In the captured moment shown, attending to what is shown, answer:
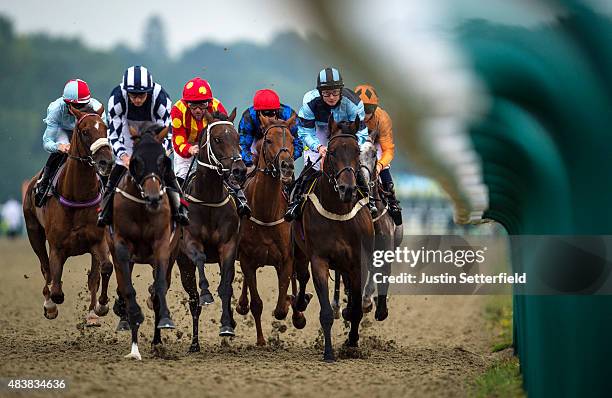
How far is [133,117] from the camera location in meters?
9.95

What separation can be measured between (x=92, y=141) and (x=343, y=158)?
2316mm

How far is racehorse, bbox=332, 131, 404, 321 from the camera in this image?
1027 centimetres

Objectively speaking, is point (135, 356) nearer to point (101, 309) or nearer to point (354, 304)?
point (354, 304)

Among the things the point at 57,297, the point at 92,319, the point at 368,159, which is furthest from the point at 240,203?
the point at 92,319

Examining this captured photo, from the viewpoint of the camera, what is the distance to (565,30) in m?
4.27

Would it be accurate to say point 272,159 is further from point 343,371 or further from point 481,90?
point 481,90

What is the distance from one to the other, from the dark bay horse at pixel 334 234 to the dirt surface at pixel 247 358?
472mm

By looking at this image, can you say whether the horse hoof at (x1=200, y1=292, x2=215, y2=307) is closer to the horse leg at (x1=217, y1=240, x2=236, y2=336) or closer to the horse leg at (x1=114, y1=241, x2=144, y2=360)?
the horse leg at (x1=217, y1=240, x2=236, y2=336)

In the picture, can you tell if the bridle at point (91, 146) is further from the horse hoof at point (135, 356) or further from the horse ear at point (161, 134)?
the horse hoof at point (135, 356)

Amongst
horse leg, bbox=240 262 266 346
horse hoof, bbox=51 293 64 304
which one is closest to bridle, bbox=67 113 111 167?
horse hoof, bbox=51 293 64 304

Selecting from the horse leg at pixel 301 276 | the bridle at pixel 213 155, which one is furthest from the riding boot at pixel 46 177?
the horse leg at pixel 301 276

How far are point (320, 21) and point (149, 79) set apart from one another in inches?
277

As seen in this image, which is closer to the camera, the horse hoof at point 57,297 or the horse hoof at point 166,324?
the horse hoof at point 166,324

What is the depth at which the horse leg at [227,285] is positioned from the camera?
9.74 meters
